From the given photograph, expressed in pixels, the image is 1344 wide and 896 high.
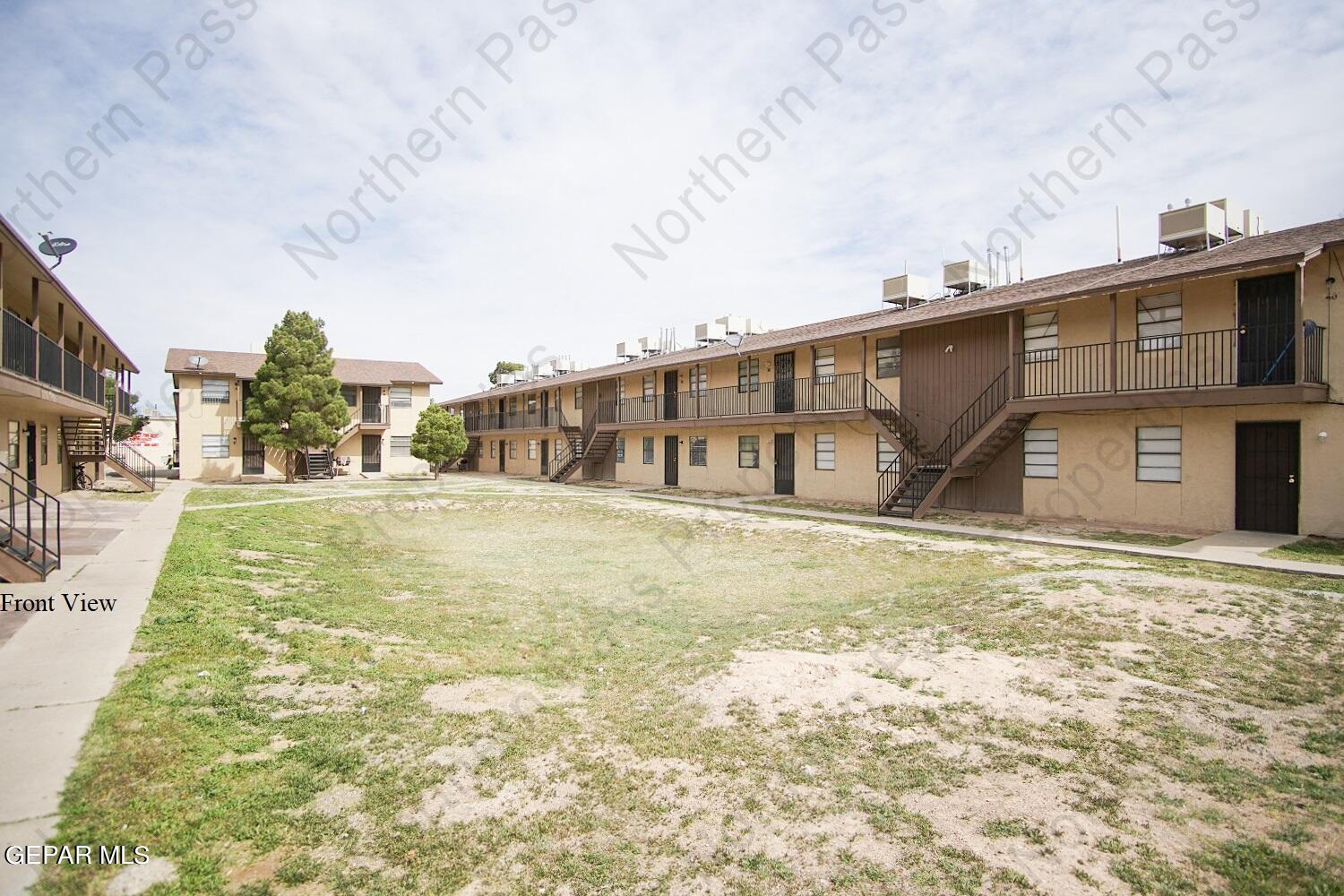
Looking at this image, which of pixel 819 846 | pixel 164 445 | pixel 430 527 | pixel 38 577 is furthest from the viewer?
pixel 164 445

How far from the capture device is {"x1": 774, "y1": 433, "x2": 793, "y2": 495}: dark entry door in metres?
26.0

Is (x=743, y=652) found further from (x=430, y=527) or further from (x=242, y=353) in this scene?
(x=242, y=353)

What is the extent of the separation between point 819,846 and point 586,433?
35570 mm

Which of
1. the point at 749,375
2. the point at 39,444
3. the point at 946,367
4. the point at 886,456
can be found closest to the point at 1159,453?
the point at 946,367

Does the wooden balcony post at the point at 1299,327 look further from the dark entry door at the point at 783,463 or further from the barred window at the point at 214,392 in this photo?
the barred window at the point at 214,392

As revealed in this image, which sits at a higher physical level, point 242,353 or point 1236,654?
point 242,353

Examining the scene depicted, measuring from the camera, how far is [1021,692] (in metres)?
6.03

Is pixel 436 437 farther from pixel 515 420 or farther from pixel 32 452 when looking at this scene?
pixel 32 452

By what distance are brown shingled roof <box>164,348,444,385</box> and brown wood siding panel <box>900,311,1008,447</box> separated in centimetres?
3216

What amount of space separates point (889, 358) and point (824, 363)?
2.90 metres

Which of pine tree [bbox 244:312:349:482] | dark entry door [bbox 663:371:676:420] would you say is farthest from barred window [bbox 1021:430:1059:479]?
pine tree [bbox 244:312:349:482]

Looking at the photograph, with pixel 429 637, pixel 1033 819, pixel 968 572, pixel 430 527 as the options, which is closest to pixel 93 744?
pixel 429 637

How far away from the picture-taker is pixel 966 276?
75.7 feet

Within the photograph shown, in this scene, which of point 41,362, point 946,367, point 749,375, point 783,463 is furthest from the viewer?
point 749,375
